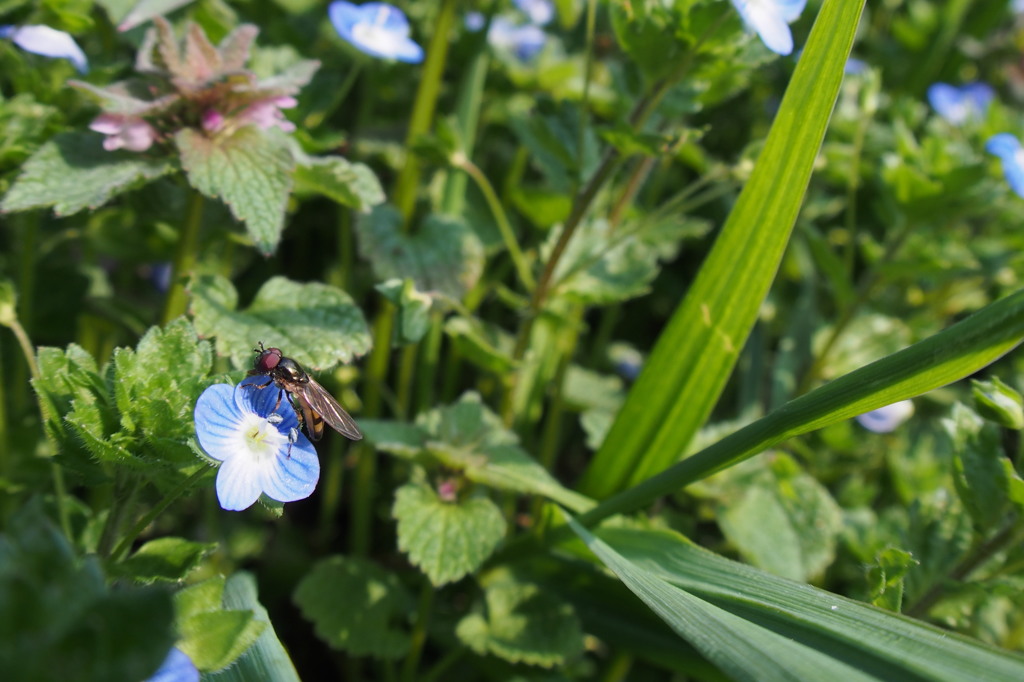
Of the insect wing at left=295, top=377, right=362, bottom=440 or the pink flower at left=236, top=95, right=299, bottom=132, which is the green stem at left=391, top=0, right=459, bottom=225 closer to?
the pink flower at left=236, top=95, right=299, bottom=132

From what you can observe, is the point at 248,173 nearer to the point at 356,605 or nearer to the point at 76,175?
the point at 76,175

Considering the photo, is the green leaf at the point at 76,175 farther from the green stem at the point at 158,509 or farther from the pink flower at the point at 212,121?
the green stem at the point at 158,509

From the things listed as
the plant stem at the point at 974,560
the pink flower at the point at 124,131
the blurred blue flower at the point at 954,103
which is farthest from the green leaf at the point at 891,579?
the blurred blue flower at the point at 954,103

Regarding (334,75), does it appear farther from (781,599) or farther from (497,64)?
(781,599)

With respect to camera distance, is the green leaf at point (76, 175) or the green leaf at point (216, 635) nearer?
the green leaf at point (216, 635)

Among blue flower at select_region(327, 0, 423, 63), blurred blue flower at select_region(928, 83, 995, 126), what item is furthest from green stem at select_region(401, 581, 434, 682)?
blurred blue flower at select_region(928, 83, 995, 126)

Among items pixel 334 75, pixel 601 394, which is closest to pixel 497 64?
pixel 334 75

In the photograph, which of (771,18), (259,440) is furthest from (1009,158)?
(259,440)
